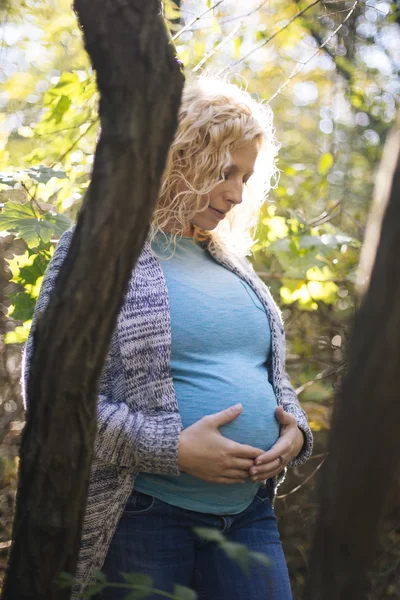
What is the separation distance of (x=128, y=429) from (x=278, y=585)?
0.53 meters

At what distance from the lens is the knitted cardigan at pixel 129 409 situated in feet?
5.12

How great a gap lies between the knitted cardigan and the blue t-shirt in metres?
0.04

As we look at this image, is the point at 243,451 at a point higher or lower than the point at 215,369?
lower

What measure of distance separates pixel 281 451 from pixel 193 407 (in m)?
0.26

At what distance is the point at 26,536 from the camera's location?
115 centimetres

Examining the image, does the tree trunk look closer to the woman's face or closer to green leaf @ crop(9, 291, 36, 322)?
the woman's face

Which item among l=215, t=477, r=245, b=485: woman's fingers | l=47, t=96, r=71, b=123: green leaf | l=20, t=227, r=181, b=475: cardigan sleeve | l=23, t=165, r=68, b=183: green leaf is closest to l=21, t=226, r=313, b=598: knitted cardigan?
l=20, t=227, r=181, b=475: cardigan sleeve

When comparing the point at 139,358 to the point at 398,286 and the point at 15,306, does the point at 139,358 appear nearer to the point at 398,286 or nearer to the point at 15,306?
the point at 15,306

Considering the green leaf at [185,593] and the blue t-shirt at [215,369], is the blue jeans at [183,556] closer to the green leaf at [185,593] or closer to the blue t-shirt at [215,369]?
the blue t-shirt at [215,369]

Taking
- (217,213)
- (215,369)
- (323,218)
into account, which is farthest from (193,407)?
(323,218)

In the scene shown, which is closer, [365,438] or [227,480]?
[365,438]

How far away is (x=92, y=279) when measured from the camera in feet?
3.38

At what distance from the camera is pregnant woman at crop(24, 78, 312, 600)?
5.16 feet

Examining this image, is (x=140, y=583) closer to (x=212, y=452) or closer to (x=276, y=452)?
(x=212, y=452)
